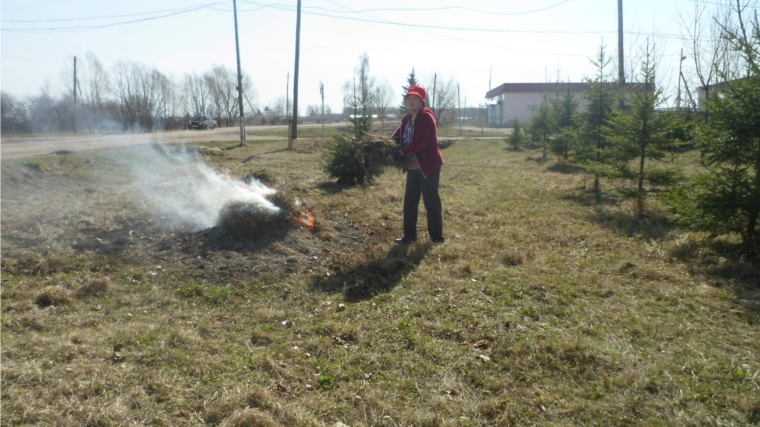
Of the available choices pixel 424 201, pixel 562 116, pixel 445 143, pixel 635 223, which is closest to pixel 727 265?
pixel 635 223

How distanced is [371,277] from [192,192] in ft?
15.0

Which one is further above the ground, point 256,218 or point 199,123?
point 199,123

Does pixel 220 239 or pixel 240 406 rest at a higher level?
pixel 220 239

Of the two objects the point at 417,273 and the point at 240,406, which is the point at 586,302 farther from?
the point at 240,406

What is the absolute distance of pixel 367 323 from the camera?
13.9 feet

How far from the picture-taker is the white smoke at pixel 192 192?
6.70 metres

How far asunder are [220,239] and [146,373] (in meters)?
2.94

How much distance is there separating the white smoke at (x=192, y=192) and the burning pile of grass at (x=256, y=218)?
80 mm

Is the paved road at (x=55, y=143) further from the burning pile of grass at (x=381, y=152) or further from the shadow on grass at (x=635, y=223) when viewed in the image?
the shadow on grass at (x=635, y=223)

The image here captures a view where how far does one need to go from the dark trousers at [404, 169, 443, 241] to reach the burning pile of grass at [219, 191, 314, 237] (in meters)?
1.44

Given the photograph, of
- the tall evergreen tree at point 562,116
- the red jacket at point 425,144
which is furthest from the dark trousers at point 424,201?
the tall evergreen tree at point 562,116

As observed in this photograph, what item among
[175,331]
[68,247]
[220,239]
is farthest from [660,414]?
[68,247]

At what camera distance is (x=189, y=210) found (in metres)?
7.31

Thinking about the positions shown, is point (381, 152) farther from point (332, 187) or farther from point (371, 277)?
point (332, 187)
